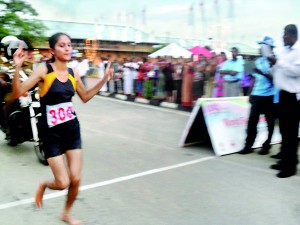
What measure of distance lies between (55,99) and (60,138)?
37cm

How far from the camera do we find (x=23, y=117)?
6.59 meters

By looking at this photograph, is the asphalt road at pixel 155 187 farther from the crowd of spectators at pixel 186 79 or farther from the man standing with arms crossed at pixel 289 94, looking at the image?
the crowd of spectators at pixel 186 79

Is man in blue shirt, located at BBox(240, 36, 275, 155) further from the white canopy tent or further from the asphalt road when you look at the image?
the white canopy tent

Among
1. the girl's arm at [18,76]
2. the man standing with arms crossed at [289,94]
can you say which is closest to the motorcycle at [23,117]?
the girl's arm at [18,76]

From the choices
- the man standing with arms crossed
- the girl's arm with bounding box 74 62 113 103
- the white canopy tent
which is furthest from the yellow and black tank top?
the white canopy tent

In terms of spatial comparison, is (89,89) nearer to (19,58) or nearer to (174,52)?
(19,58)

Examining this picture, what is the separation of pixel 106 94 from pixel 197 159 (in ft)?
38.1

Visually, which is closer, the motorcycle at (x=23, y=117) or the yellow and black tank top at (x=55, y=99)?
the yellow and black tank top at (x=55, y=99)

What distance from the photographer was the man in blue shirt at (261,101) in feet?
21.1

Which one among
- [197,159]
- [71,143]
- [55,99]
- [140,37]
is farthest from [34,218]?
[140,37]

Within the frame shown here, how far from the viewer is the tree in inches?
1067

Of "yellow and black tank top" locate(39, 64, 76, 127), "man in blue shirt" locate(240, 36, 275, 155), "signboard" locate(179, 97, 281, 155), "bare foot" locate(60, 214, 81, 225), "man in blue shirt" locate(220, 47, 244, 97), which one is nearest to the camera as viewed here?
"yellow and black tank top" locate(39, 64, 76, 127)

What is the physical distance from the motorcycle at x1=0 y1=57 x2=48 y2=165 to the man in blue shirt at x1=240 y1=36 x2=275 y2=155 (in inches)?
131

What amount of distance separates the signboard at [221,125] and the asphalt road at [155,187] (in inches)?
9.9
